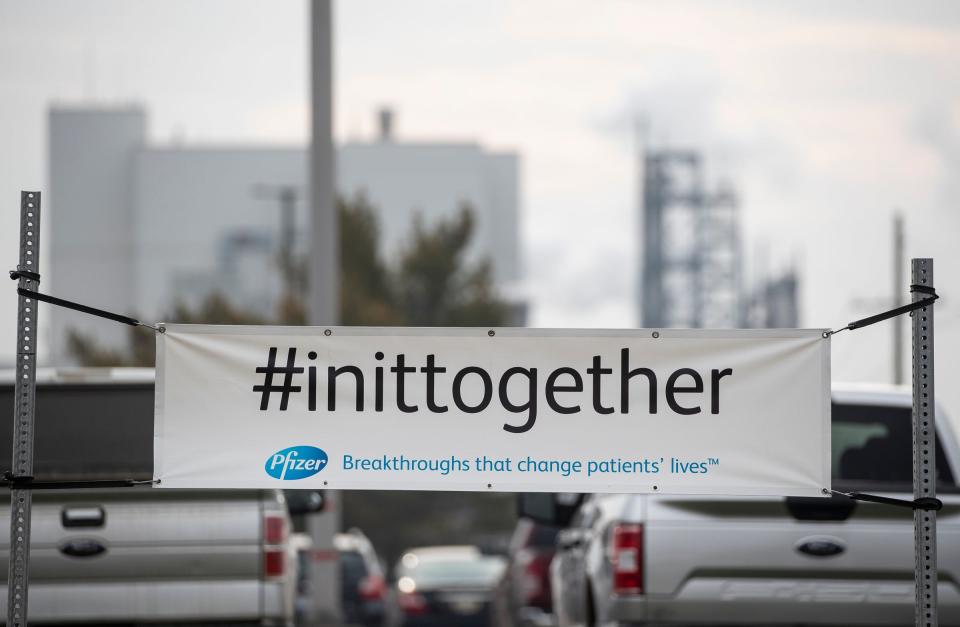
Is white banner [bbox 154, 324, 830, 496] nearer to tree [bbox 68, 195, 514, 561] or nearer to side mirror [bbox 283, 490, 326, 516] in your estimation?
side mirror [bbox 283, 490, 326, 516]

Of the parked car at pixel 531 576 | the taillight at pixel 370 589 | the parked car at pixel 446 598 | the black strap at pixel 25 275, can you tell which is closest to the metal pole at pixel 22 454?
the black strap at pixel 25 275

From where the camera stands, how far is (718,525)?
28.1ft

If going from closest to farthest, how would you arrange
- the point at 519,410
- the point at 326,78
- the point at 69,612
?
1. the point at 519,410
2. the point at 69,612
3. the point at 326,78

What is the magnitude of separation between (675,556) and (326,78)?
7.81m

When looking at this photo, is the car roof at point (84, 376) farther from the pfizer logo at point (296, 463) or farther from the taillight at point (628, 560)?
the pfizer logo at point (296, 463)

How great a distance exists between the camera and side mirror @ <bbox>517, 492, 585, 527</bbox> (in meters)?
10.5

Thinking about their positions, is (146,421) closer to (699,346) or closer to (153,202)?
(699,346)

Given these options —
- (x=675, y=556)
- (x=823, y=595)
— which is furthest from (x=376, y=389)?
(x=823, y=595)

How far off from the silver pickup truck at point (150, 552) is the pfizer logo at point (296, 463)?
2.69 meters

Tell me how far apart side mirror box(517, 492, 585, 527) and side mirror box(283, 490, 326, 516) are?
1.27 meters

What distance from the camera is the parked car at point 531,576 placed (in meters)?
16.4

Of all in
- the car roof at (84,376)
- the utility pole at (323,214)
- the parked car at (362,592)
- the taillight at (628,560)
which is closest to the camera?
the taillight at (628,560)

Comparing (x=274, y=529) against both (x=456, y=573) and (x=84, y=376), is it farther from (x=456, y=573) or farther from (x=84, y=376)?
(x=456, y=573)

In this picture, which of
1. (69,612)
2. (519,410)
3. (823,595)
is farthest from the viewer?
(69,612)
